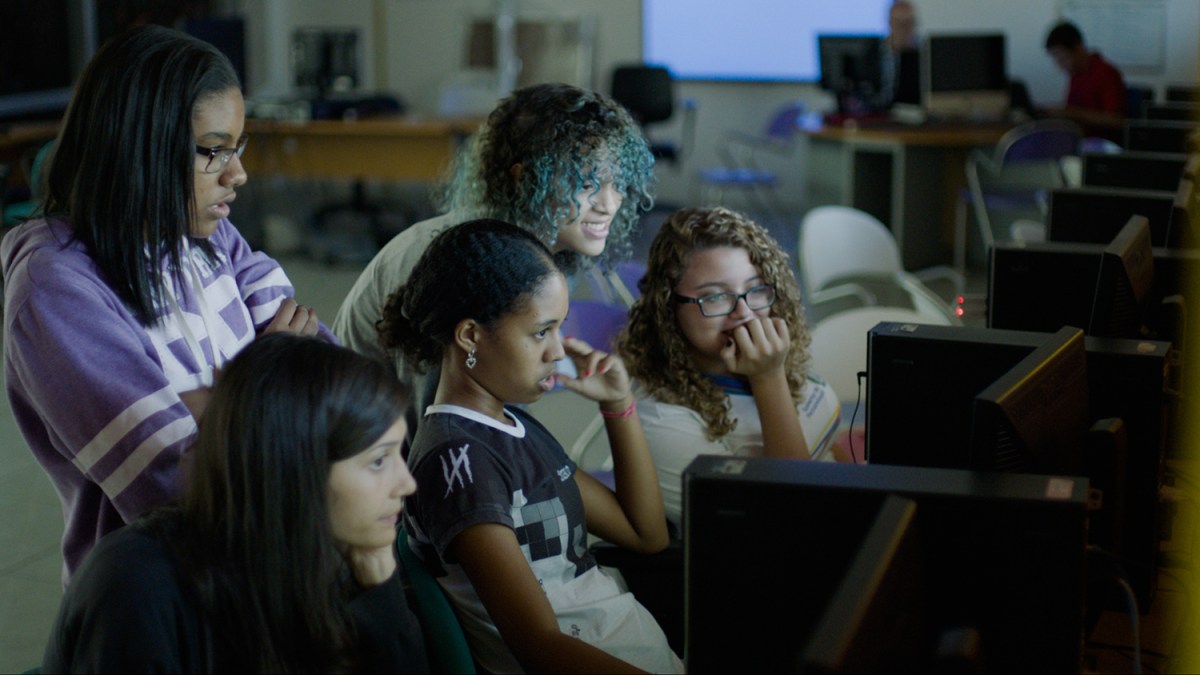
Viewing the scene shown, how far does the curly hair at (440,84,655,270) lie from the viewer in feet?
6.24

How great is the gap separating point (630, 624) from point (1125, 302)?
836 millimetres

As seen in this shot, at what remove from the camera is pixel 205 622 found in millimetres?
1146

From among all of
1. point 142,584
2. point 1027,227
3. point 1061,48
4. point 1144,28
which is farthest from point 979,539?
point 1144,28

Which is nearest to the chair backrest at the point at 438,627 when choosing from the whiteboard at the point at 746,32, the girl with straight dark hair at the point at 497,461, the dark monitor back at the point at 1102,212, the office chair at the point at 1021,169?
the girl with straight dark hair at the point at 497,461

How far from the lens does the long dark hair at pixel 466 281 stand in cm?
158

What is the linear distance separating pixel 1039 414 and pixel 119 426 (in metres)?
0.93

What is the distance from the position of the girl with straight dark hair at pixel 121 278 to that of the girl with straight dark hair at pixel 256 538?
17 cm

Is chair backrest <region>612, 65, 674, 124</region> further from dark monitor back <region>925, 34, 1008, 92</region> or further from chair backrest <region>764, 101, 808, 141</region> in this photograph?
dark monitor back <region>925, 34, 1008, 92</region>

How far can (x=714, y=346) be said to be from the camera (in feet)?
6.50

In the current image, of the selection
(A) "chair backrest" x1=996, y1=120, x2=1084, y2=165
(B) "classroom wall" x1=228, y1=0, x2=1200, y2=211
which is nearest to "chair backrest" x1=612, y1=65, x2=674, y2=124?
(B) "classroom wall" x1=228, y1=0, x2=1200, y2=211

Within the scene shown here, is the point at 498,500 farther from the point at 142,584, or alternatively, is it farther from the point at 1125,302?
the point at 1125,302

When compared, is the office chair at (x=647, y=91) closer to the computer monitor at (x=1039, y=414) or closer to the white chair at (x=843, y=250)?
the white chair at (x=843, y=250)

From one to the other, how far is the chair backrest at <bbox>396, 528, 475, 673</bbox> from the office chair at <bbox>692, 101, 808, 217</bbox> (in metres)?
6.07

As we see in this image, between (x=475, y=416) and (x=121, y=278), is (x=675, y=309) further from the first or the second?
(x=121, y=278)
